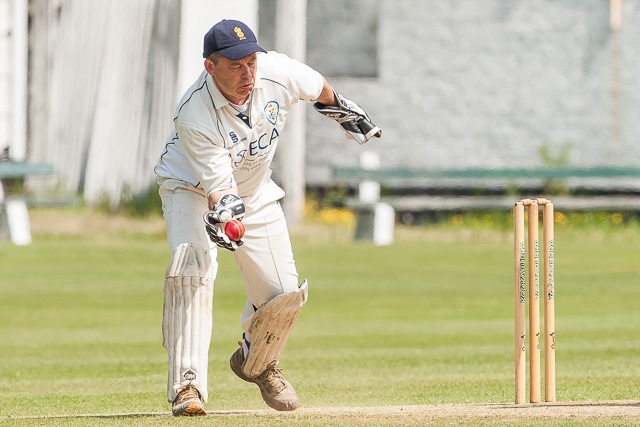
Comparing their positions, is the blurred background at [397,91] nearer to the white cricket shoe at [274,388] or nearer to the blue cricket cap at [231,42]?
the white cricket shoe at [274,388]

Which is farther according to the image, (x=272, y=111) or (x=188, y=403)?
(x=272, y=111)

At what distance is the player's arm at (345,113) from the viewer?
6232 millimetres

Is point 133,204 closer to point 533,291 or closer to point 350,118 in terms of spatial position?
point 350,118

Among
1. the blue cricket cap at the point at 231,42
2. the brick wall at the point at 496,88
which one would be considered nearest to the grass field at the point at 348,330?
the brick wall at the point at 496,88

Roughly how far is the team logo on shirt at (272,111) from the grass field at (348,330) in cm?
121

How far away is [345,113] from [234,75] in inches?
32.7

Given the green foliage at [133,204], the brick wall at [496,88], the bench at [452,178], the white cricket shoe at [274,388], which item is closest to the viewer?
the white cricket shoe at [274,388]

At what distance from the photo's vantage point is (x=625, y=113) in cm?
1617

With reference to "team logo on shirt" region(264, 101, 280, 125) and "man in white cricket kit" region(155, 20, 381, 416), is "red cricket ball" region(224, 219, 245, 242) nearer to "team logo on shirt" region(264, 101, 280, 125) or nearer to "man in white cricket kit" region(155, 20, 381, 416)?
"man in white cricket kit" region(155, 20, 381, 416)

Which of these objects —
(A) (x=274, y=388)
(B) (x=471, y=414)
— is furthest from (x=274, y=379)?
(B) (x=471, y=414)

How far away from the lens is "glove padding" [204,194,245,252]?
216 inches

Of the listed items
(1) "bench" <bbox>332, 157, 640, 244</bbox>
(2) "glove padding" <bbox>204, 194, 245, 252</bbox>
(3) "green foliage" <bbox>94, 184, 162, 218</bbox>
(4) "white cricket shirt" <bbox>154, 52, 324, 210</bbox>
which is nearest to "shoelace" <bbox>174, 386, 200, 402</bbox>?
(2) "glove padding" <bbox>204, 194, 245, 252</bbox>

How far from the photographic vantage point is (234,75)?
5.62 m

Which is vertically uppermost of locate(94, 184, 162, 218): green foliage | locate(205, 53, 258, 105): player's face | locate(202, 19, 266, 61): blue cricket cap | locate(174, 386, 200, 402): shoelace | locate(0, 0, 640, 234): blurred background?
locate(0, 0, 640, 234): blurred background
